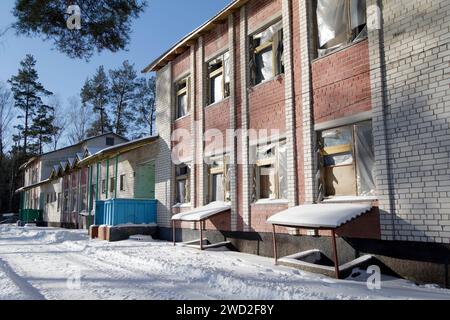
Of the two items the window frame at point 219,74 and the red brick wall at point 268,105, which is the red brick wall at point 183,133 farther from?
the red brick wall at point 268,105

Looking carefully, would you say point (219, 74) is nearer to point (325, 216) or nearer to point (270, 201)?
point (270, 201)

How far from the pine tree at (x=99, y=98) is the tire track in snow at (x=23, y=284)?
32469 mm

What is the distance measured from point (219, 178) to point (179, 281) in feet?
17.2

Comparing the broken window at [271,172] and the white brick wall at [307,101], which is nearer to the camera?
the white brick wall at [307,101]

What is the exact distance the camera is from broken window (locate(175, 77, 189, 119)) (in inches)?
506

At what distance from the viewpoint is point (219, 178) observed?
1086 cm

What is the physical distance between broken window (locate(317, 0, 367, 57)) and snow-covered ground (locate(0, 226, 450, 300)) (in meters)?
4.15

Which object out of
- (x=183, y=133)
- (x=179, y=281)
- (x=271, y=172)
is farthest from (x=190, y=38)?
(x=179, y=281)

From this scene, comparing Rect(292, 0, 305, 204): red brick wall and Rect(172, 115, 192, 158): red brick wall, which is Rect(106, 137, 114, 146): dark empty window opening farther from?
Rect(292, 0, 305, 204): red brick wall

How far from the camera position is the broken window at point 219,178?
10422 millimetres

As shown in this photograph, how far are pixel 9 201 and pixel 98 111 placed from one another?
52.4ft

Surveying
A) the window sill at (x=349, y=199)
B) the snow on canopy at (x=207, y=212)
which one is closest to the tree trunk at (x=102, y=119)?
the snow on canopy at (x=207, y=212)

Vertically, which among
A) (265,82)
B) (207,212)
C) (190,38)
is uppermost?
(190,38)

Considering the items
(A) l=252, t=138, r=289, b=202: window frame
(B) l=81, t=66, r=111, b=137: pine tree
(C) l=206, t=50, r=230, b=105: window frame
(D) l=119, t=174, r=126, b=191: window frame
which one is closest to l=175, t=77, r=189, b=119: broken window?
(C) l=206, t=50, r=230, b=105: window frame
